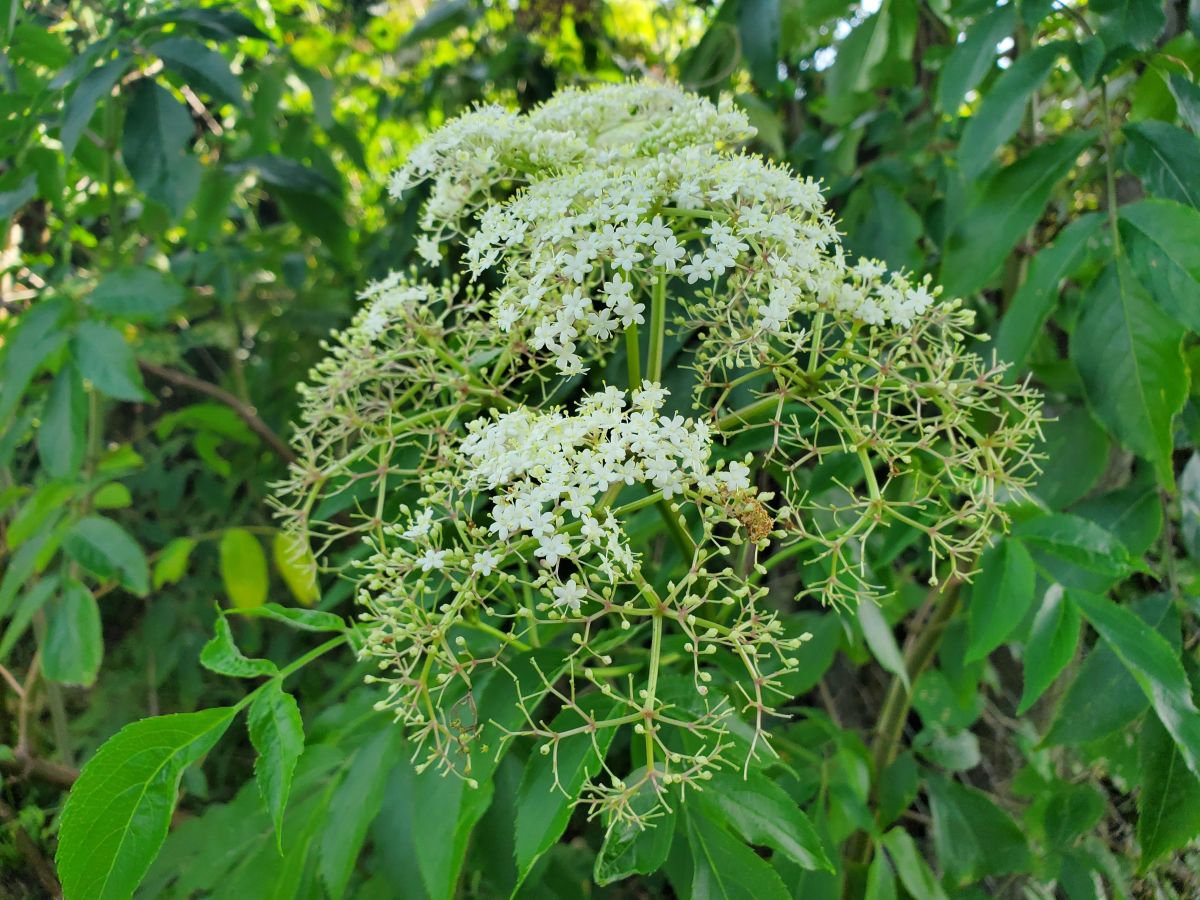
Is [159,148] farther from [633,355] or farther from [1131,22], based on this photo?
[1131,22]

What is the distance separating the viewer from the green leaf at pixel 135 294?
123 cm

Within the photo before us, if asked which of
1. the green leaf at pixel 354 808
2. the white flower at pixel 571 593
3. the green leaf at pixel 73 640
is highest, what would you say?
the white flower at pixel 571 593

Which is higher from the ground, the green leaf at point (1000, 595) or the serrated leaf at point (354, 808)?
the green leaf at point (1000, 595)

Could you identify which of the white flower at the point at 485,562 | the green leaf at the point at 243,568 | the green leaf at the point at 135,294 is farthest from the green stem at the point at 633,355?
the green leaf at the point at 243,568

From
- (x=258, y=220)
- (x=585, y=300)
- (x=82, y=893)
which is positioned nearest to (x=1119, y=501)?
(x=585, y=300)

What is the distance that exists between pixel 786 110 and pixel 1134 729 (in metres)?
1.54

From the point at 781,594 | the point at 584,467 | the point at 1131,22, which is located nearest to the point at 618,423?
the point at 584,467

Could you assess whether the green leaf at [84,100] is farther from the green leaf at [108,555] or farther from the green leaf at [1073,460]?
the green leaf at [1073,460]

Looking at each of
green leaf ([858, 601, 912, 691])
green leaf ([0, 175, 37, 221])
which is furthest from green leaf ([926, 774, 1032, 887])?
green leaf ([0, 175, 37, 221])

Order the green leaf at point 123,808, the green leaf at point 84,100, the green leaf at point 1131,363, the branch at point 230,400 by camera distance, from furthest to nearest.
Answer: the branch at point 230,400 → the green leaf at point 84,100 → the green leaf at point 1131,363 → the green leaf at point 123,808

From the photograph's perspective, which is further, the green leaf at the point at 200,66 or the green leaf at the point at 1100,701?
the green leaf at the point at 200,66

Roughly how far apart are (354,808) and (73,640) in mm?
614

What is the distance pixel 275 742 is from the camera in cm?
61

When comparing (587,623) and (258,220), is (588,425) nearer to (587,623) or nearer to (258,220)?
(587,623)
